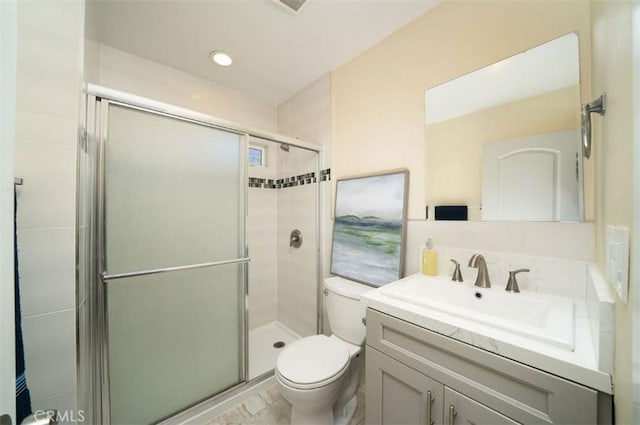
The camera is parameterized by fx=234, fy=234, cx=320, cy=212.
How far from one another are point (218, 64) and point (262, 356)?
2.37 meters

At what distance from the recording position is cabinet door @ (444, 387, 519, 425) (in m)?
0.68

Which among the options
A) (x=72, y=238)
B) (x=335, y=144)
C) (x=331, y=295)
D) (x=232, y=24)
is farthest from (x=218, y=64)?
(x=331, y=295)

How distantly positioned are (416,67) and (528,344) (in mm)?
1452

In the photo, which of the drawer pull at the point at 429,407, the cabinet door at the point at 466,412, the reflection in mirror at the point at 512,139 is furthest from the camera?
the reflection in mirror at the point at 512,139

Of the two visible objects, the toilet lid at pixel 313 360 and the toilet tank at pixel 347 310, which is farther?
the toilet tank at pixel 347 310

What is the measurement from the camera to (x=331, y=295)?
1542 millimetres

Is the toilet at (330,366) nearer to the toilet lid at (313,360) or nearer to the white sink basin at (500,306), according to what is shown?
the toilet lid at (313,360)

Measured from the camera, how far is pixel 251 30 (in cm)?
149

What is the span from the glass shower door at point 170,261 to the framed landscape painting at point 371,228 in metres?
0.71

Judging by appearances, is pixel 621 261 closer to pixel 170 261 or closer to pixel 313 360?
pixel 313 360

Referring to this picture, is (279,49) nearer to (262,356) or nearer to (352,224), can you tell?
(352,224)

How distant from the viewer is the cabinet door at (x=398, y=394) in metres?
0.82

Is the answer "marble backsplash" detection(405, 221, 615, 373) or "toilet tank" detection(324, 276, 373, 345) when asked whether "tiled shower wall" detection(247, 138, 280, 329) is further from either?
"marble backsplash" detection(405, 221, 615, 373)

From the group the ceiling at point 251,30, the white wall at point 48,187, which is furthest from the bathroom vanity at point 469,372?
the ceiling at point 251,30
